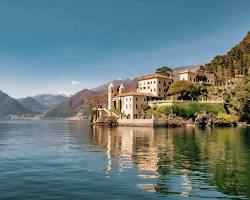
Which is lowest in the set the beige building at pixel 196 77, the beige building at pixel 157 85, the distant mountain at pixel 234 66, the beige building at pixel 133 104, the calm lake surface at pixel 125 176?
the calm lake surface at pixel 125 176

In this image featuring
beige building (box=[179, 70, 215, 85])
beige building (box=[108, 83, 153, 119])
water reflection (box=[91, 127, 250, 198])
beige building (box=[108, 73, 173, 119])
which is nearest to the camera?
water reflection (box=[91, 127, 250, 198])

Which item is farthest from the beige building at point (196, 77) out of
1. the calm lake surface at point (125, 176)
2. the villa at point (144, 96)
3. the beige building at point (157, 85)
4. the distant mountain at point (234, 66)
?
the calm lake surface at point (125, 176)

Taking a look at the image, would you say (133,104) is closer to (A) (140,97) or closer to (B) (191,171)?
(A) (140,97)

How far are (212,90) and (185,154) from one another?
117066 millimetres

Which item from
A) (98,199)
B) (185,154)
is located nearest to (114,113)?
(185,154)

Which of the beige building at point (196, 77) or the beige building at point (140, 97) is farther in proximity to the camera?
the beige building at point (196, 77)

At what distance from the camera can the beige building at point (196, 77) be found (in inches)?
6845

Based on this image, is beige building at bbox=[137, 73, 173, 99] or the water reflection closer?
the water reflection

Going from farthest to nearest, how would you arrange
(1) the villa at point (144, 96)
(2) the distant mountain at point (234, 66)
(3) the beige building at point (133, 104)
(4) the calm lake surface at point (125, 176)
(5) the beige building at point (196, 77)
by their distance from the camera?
(2) the distant mountain at point (234, 66), (5) the beige building at point (196, 77), (1) the villa at point (144, 96), (3) the beige building at point (133, 104), (4) the calm lake surface at point (125, 176)

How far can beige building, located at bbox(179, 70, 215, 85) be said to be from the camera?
17386 centimetres

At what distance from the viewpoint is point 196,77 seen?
17712 cm

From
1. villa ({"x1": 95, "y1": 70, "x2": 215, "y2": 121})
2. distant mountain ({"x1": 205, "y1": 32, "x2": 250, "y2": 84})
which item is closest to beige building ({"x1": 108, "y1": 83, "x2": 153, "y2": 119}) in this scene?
villa ({"x1": 95, "y1": 70, "x2": 215, "y2": 121})

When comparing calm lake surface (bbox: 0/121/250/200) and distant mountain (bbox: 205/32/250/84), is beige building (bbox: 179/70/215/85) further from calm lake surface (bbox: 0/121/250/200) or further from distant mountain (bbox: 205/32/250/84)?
calm lake surface (bbox: 0/121/250/200)

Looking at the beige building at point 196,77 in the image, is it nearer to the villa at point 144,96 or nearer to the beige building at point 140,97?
the villa at point 144,96
